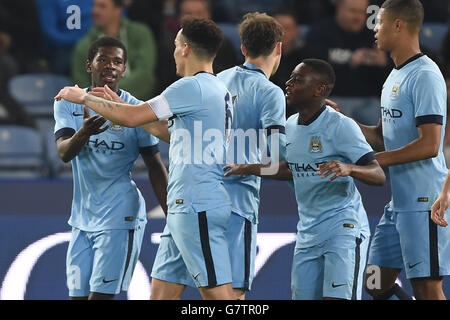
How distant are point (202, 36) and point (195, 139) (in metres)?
0.49

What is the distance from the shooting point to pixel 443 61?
7176 millimetres

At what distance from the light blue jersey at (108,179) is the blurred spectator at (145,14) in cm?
331

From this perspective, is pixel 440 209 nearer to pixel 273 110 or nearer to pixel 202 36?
pixel 273 110

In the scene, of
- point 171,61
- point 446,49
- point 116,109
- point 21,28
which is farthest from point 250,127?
point 21,28

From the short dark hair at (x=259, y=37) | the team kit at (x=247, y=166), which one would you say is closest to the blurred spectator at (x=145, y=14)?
the short dark hair at (x=259, y=37)

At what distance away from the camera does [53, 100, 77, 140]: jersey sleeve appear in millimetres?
4723

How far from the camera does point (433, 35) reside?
7.96m

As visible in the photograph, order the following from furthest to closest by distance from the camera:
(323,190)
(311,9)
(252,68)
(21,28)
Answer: (21,28), (311,9), (252,68), (323,190)

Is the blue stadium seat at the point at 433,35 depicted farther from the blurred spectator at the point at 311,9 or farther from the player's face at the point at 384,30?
the player's face at the point at 384,30

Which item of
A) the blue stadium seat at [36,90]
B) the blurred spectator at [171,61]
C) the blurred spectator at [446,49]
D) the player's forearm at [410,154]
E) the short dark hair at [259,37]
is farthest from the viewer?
the blue stadium seat at [36,90]

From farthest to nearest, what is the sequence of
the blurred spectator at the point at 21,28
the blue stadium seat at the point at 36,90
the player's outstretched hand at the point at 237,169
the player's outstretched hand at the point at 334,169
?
the blurred spectator at the point at 21,28 < the blue stadium seat at the point at 36,90 < the player's outstretched hand at the point at 237,169 < the player's outstretched hand at the point at 334,169

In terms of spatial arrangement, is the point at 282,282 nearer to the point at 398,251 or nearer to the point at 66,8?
the point at 398,251

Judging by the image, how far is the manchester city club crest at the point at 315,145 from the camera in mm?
4512

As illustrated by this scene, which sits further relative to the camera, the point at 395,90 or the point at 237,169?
the point at 395,90
